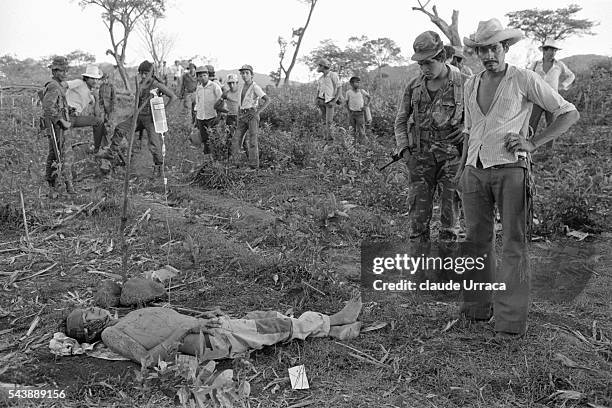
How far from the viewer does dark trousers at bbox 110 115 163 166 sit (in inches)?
357

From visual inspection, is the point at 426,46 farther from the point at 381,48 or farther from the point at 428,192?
the point at 381,48

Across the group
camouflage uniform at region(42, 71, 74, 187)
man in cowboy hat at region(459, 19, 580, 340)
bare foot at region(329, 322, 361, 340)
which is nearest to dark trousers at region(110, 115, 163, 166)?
camouflage uniform at region(42, 71, 74, 187)

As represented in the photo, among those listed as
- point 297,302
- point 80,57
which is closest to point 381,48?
point 80,57

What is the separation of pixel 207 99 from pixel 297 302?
6.22 m

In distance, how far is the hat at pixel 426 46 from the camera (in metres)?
4.34

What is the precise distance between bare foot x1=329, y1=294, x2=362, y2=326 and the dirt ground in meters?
0.17

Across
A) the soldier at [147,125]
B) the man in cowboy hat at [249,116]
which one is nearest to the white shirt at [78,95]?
the soldier at [147,125]

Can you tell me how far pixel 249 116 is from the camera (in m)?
9.65

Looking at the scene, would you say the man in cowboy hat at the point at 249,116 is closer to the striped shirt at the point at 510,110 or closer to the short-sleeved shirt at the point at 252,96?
the short-sleeved shirt at the point at 252,96

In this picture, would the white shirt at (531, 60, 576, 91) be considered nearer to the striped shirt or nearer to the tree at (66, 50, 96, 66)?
the striped shirt

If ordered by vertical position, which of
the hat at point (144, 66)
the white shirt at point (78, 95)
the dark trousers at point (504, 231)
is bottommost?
the dark trousers at point (504, 231)

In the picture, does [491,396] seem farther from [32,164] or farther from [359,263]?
[32,164]

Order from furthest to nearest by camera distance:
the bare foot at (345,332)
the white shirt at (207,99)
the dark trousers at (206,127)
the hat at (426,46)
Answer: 1. the dark trousers at (206,127)
2. the white shirt at (207,99)
3. the hat at (426,46)
4. the bare foot at (345,332)

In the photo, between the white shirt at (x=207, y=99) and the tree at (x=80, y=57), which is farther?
the tree at (x=80, y=57)
